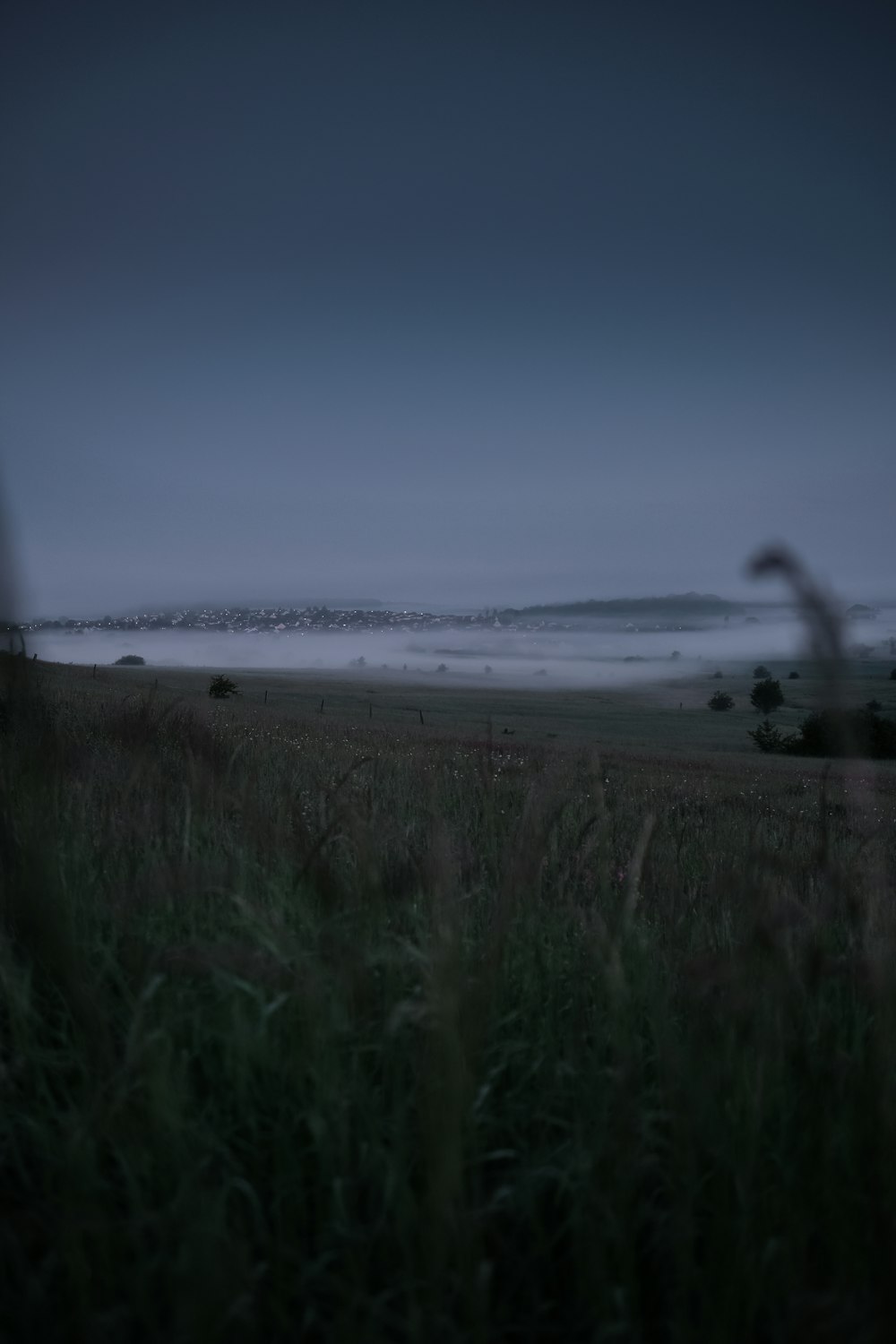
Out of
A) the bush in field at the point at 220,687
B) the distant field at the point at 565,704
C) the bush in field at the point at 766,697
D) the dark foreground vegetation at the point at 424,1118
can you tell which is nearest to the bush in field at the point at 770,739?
the distant field at the point at 565,704

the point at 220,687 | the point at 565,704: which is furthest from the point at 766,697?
the point at 220,687

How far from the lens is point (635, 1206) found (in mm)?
1747

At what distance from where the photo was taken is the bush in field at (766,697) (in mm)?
62969

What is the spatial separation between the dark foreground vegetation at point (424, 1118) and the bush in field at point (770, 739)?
150 ft

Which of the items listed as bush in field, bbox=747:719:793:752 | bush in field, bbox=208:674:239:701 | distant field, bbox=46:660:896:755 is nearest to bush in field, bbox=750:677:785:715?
distant field, bbox=46:660:896:755

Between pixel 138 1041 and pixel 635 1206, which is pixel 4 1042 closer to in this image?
pixel 138 1041

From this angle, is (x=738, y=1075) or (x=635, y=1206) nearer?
(x=635, y=1206)

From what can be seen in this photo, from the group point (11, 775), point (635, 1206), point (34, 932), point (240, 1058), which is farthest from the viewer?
point (11, 775)

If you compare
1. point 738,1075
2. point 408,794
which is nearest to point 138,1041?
point 738,1075

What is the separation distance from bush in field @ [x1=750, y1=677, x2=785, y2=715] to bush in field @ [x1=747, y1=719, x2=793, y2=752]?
14.2m

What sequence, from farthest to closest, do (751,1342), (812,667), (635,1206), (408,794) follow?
(408,794)
(635,1206)
(812,667)
(751,1342)

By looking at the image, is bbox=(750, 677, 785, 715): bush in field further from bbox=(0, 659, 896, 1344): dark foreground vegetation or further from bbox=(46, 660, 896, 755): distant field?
bbox=(0, 659, 896, 1344): dark foreground vegetation

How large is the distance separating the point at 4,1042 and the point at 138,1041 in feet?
1.52

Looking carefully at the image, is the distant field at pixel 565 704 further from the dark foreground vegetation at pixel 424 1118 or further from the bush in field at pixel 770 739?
the dark foreground vegetation at pixel 424 1118
